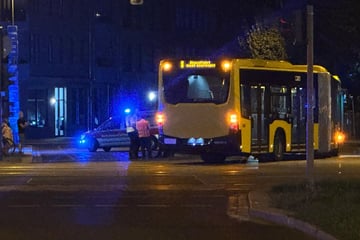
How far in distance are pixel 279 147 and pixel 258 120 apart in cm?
171

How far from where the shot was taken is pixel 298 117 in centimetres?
2633

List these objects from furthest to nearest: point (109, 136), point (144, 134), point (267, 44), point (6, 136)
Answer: point (267, 44)
point (109, 136)
point (6, 136)
point (144, 134)

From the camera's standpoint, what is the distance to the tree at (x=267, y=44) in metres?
38.5

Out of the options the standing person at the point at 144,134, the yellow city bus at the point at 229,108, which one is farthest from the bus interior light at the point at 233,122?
the standing person at the point at 144,134

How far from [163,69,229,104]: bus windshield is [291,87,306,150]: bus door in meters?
3.52

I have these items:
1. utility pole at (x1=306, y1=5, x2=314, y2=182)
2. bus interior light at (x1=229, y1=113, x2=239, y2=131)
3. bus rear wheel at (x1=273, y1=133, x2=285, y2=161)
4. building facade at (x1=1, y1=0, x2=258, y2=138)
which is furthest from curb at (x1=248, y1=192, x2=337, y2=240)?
building facade at (x1=1, y1=0, x2=258, y2=138)

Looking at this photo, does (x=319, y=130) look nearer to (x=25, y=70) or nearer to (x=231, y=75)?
(x=231, y=75)

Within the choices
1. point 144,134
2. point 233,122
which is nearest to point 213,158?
point 233,122

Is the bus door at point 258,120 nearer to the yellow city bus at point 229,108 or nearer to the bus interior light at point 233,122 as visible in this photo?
the yellow city bus at point 229,108

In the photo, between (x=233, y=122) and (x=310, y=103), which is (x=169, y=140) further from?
(x=310, y=103)

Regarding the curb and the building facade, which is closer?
the curb

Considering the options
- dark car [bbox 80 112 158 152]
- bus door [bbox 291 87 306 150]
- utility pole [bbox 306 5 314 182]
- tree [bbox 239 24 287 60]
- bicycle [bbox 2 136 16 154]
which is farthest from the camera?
tree [bbox 239 24 287 60]

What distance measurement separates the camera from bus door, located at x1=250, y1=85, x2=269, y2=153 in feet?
80.1

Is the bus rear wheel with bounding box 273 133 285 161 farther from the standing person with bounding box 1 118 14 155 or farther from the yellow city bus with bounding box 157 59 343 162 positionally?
the standing person with bounding box 1 118 14 155
